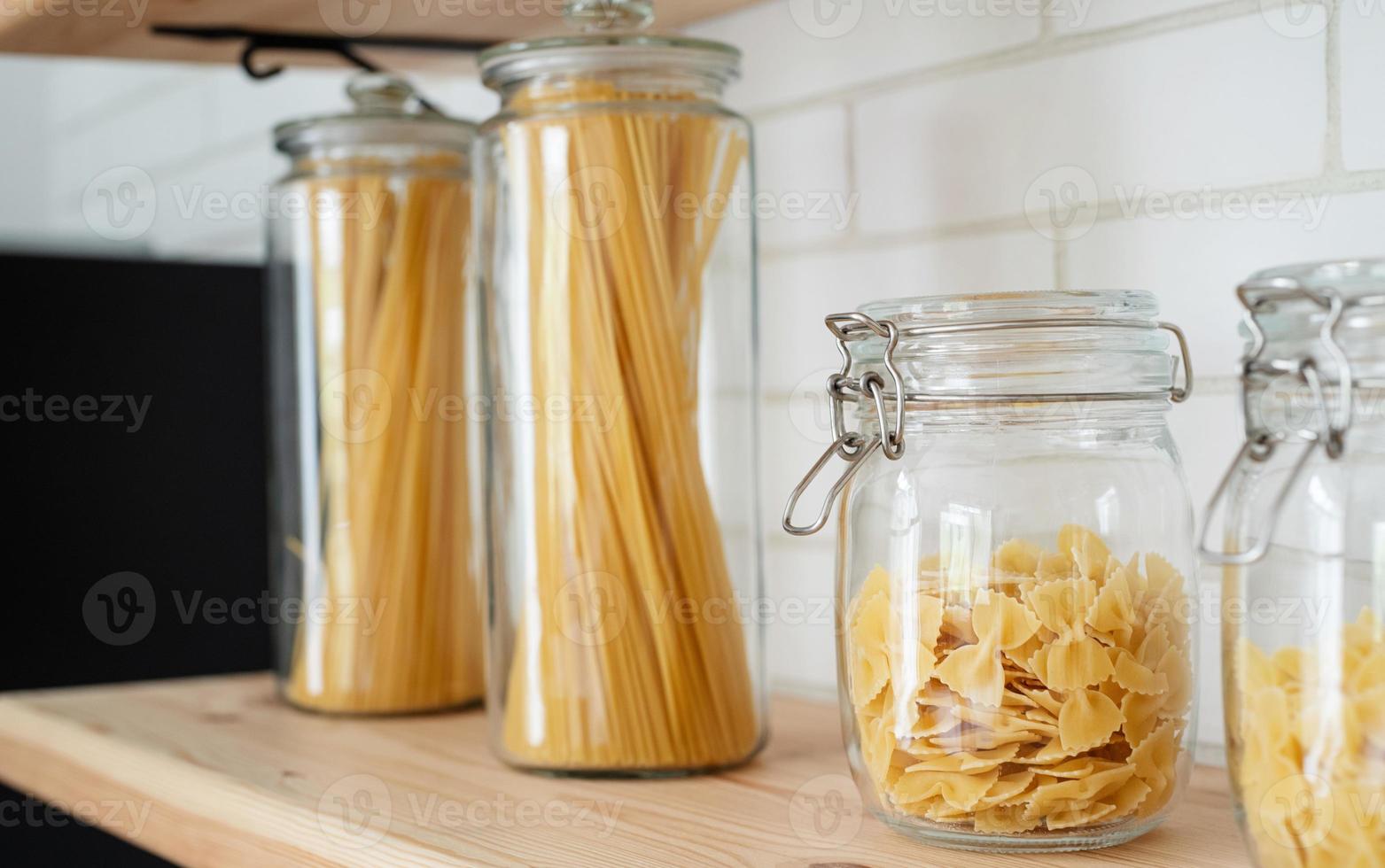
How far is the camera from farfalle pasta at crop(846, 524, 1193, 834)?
0.53 metres

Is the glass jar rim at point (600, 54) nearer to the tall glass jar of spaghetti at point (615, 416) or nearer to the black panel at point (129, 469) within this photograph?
the tall glass jar of spaghetti at point (615, 416)

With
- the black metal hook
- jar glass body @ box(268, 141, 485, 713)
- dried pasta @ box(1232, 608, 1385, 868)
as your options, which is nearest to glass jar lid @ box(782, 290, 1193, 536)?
dried pasta @ box(1232, 608, 1385, 868)

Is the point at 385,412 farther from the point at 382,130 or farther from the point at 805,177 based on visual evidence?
the point at 805,177

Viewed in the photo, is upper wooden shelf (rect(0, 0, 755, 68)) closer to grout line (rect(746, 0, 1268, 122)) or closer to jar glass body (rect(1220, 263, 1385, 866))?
grout line (rect(746, 0, 1268, 122))

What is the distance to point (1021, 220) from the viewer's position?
0.79 meters

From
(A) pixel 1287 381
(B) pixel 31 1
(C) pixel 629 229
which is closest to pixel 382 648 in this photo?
(C) pixel 629 229

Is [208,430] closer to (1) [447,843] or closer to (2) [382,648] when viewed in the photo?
(2) [382,648]

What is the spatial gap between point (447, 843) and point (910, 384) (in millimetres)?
266

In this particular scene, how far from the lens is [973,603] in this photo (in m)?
0.55

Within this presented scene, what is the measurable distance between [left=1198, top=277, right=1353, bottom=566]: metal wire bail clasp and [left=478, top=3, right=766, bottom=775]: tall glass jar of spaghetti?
30cm

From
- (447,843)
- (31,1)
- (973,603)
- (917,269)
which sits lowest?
(447,843)

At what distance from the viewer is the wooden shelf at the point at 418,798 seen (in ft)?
1.90

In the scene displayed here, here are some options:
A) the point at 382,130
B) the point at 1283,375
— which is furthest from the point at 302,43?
the point at 1283,375

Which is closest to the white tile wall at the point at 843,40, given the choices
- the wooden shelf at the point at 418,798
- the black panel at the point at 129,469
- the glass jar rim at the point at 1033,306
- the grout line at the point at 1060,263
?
the grout line at the point at 1060,263
